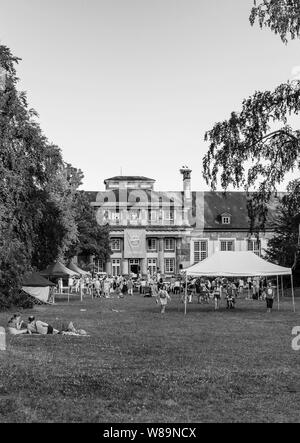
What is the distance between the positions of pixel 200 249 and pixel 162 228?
637 centimetres

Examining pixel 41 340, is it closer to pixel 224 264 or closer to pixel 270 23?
pixel 270 23

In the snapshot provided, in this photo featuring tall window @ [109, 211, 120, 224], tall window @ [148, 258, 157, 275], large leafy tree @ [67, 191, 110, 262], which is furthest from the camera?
tall window @ [148, 258, 157, 275]

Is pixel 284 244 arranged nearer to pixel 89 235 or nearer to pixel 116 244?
pixel 89 235

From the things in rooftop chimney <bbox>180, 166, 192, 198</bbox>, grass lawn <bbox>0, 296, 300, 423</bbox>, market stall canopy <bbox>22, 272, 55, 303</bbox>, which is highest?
rooftop chimney <bbox>180, 166, 192, 198</bbox>

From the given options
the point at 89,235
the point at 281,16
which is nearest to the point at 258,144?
the point at 281,16

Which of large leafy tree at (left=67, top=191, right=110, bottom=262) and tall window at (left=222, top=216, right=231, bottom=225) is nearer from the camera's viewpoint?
large leafy tree at (left=67, top=191, right=110, bottom=262)

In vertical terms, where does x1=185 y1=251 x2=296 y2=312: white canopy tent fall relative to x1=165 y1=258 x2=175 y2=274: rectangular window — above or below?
below

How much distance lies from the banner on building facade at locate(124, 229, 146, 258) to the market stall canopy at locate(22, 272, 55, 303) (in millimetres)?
52636

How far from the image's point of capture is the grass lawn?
32.8 ft

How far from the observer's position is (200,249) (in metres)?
95.4

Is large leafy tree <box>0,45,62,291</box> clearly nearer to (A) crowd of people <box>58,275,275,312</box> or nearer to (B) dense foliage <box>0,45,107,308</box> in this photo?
(B) dense foliage <box>0,45,107,308</box>

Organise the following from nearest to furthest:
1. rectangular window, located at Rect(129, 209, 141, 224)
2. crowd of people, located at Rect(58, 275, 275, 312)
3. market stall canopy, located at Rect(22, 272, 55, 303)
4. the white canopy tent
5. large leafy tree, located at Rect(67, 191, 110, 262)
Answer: the white canopy tent, market stall canopy, located at Rect(22, 272, 55, 303), crowd of people, located at Rect(58, 275, 275, 312), large leafy tree, located at Rect(67, 191, 110, 262), rectangular window, located at Rect(129, 209, 141, 224)

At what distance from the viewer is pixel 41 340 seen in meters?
18.8

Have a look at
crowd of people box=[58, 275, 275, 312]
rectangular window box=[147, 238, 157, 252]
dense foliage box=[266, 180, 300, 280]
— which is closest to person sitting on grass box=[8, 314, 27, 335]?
crowd of people box=[58, 275, 275, 312]
